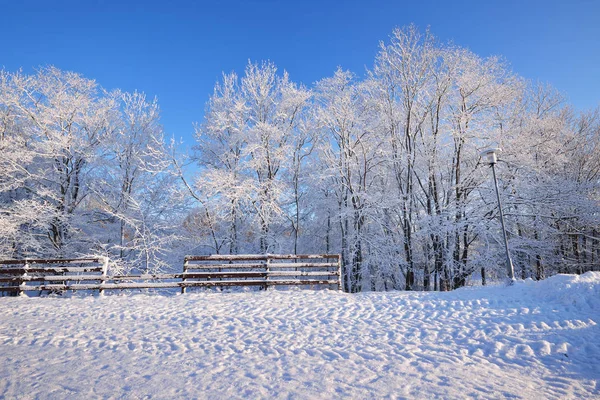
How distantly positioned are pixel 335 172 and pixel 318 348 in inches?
509

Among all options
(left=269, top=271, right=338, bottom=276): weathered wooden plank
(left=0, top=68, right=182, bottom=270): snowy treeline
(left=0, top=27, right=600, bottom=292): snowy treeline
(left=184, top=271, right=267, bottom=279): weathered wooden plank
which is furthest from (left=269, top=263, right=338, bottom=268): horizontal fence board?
(left=0, top=68, right=182, bottom=270): snowy treeline

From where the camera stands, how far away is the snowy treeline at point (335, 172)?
47.5 ft

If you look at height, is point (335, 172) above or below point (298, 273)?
above

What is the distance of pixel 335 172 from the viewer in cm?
1691

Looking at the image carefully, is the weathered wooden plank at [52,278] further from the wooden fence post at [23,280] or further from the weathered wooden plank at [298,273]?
the weathered wooden plank at [298,273]

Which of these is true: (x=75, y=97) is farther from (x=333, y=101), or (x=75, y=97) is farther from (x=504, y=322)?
(x=504, y=322)

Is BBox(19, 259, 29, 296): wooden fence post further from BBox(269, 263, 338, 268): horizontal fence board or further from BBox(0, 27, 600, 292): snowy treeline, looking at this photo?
BBox(269, 263, 338, 268): horizontal fence board

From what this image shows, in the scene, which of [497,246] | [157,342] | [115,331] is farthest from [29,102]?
[497,246]

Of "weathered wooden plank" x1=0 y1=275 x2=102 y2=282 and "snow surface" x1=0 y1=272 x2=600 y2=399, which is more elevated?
"weathered wooden plank" x1=0 y1=275 x2=102 y2=282

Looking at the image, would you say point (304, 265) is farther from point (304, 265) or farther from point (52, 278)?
point (52, 278)

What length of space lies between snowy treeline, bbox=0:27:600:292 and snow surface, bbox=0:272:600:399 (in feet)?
25.0

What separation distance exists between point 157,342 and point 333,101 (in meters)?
15.9

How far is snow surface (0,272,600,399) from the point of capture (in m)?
3.53

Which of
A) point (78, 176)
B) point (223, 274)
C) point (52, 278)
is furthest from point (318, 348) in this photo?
point (78, 176)
